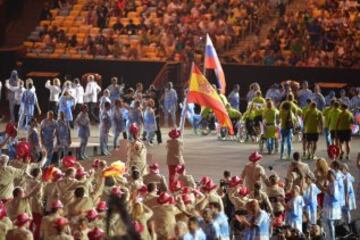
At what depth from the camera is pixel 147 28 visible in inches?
1708

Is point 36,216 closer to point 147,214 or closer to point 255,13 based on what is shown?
point 147,214

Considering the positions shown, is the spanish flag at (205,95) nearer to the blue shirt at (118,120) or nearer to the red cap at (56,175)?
the blue shirt at (118,120)

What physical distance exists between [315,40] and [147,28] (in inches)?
284

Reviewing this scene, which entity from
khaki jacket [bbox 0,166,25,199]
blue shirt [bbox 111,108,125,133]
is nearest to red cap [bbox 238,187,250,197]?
khaki jacket [bbox 0,166,25,199]

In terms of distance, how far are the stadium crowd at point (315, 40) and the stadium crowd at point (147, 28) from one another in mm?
1533

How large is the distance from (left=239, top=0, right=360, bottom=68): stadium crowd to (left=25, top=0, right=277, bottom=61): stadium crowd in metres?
1.53

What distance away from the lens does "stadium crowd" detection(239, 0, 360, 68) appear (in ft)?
129

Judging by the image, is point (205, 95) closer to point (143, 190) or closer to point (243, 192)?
point (243, 192)

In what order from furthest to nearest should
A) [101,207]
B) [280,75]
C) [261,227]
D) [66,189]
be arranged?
[280,75]
[66,189]
[101,207]
[261,227]

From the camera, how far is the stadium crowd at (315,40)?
39250 mm

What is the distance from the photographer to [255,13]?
42.3 metres

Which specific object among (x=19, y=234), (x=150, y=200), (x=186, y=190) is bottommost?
(x=19, y=234)

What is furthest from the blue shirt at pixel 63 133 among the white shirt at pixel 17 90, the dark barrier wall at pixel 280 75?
the dark barrier wall at pixel 280 75

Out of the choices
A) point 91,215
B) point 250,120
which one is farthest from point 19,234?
point 250,120
